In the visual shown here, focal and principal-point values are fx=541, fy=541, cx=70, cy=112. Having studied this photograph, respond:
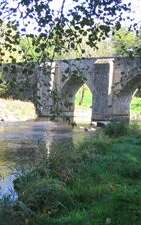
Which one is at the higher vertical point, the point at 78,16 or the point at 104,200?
the point at 78,16

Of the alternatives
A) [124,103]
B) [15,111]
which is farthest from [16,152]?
[124,103]

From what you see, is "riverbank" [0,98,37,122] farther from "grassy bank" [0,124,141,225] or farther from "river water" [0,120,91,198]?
"grassy bank" [0,124,141,225]

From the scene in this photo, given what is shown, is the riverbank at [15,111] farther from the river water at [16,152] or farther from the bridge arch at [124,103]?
the river water at [16,152]

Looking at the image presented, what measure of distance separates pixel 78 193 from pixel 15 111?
134 feet

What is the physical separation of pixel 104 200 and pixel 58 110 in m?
3.16

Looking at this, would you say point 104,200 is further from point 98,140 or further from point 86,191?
point 98,140

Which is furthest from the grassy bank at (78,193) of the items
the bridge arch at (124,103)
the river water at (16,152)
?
the bridge arch at (124,103)

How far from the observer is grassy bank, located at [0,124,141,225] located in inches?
343

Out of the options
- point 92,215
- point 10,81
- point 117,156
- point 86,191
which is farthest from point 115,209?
point 117,156

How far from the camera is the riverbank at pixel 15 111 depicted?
49.6 meters

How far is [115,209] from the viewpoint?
893 centimetres

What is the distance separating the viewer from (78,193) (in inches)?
430

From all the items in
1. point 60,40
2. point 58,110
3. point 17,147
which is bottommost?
point 17,147

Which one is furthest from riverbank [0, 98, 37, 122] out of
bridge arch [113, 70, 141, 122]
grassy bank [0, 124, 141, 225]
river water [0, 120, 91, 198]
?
grassy bank [0, 124, 141, 225]
